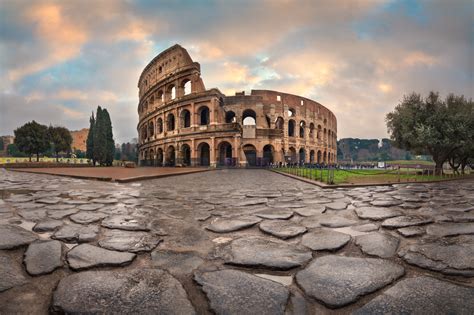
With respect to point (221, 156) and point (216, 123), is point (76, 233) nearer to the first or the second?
point (216, 123)

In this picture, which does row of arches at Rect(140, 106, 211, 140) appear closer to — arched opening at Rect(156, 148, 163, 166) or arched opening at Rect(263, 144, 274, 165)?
arched opening at Rect(156, 148, 163, 166)

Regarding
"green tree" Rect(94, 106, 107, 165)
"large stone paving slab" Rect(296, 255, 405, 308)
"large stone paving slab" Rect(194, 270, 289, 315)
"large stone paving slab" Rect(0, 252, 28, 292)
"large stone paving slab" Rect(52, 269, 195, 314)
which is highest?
"green tree" Rect(94, 106, 107, 165)

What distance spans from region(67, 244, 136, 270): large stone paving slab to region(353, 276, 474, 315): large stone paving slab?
1.52 meters

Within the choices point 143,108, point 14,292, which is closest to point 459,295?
point 14,292

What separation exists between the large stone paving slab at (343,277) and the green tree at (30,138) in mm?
47127

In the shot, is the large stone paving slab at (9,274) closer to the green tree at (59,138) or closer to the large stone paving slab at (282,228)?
the large stone paving slab at (282,228)

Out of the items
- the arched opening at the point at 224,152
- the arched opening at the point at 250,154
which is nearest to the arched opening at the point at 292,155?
the arched opening at the point at 250,154

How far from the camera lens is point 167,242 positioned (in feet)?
6.89

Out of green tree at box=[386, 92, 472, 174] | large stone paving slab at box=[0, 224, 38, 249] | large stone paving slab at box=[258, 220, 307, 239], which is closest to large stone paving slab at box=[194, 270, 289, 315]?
large stone paving slab at box=[258, 220, 307, 239]

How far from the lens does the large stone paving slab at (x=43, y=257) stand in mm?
1475

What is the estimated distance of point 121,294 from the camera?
3.97 feet

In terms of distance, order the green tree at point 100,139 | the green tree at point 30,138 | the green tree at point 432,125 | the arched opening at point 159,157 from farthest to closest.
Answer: the green tree at point 100,139 → the green tree at point 30,138 → the arched opening at point 159,157 → the green tree at point 432,125

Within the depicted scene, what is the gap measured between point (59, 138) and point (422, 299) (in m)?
51.9

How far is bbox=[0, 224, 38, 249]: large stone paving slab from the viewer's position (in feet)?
6.16
